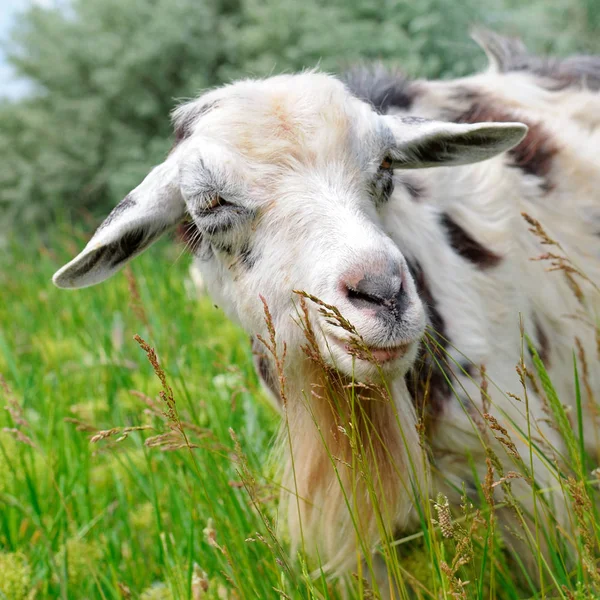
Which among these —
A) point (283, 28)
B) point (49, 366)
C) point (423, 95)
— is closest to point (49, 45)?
point (283, 28)

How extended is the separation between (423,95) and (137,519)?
192cm

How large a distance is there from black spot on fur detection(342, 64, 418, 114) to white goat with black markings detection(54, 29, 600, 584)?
0.01 metres

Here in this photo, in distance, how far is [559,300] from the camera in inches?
108

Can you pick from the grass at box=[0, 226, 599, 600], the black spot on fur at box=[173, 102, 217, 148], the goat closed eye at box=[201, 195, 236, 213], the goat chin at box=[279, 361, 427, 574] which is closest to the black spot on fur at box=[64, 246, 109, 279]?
the grass at box=[0, 226, 599, 600]

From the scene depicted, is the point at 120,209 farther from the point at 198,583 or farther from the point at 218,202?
the point at 198,583

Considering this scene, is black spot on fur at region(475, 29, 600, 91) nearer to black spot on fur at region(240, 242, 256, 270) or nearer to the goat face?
the goat face

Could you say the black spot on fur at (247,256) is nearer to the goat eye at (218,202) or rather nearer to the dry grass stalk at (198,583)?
the goat eye at (218,202)

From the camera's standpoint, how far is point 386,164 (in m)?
2.21

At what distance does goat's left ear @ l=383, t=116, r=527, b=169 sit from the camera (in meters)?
2.26

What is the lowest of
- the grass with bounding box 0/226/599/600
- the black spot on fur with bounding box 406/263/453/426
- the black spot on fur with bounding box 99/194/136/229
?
the grass with bounding box 0/226/599/600

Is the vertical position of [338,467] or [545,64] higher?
[545,64]

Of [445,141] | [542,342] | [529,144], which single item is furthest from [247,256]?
[529,144]

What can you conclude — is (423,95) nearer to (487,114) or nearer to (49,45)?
(487,114)

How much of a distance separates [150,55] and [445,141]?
661 centimetres
